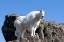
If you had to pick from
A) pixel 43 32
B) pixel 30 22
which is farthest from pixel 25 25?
pixel 43 32

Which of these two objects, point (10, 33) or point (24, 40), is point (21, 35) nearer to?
point (24, 40)

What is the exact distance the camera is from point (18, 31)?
17.6 meters

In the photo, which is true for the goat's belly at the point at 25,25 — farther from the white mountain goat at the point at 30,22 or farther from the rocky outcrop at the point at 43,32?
the rocky outcrop at the point at 43,32

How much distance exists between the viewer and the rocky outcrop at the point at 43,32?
50.1ft

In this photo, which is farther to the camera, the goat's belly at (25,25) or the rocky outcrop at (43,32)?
the goat's belly at (25,25)

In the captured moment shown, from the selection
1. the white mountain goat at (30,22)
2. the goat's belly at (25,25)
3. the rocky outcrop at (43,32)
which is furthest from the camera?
the goat's belly at (25,25)

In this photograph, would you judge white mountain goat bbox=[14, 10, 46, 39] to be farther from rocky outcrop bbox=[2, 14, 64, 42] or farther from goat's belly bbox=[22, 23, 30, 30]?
rocky outcrop bbox=[2, 14, 64, 42]

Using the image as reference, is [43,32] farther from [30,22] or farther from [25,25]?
[30,22]

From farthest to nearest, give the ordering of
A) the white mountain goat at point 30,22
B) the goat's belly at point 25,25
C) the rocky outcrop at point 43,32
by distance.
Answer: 1. the goat's belly at point 25,25
2. the white mountain goat at point 30,22
3. the rocky outcrop at point 43,32

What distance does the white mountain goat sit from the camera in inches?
640

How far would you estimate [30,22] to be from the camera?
1672 centimetres

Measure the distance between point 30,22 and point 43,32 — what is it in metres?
3.09

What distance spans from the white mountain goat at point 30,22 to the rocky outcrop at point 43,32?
2.07 feet

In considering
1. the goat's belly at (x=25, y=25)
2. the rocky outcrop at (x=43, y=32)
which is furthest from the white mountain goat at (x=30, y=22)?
the rocky outcrop at (x=43, y=32)
